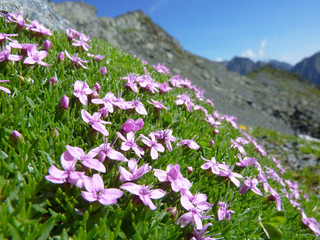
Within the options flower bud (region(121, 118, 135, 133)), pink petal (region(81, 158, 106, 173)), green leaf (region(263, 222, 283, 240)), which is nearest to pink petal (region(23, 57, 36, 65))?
flower bud (region(121, 118, 135, 133))

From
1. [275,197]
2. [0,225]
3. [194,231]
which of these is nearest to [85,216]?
[0,225]

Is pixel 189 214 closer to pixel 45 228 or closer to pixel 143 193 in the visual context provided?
pixel 143 193

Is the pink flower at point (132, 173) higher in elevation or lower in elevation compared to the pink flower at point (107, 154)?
lower

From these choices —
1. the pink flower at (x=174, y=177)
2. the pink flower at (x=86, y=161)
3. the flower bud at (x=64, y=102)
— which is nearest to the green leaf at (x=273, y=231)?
the pink flower at (x=174, y=177)

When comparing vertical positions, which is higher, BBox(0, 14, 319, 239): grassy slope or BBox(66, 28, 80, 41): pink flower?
BBox(66, 28, 80, 41): pink flower

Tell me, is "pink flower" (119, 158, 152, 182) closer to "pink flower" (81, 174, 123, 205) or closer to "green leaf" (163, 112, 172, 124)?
"pink flower" (81, 174, 123, 205)

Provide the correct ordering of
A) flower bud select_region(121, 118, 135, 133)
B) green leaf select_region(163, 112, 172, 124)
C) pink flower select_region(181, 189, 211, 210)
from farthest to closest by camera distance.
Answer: green leaf select_region(163, 112, 172, 124)
flower bud select_region(121, 118, 135, 133)
pink flower select_region(181, 189, 211, 210)

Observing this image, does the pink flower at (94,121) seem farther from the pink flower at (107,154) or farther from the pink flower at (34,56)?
the pink flower at (34,56)
